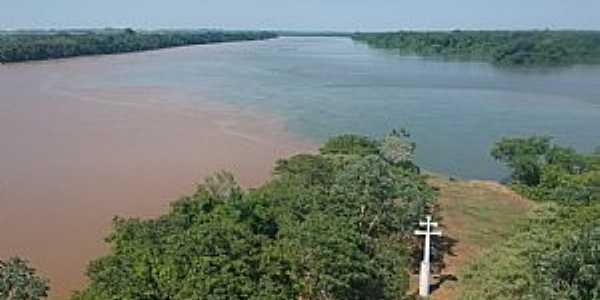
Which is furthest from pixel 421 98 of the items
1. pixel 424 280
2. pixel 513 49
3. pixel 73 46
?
pixel 73 46

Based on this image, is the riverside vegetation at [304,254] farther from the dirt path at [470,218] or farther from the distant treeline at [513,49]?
the distant treeline at [513,49]

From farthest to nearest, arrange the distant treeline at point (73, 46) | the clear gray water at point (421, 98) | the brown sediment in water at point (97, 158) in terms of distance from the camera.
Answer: the distant treeline at point (73, 46) < the clear gray water at point (421, 98) < the brown sediment in water at point (97, 158)

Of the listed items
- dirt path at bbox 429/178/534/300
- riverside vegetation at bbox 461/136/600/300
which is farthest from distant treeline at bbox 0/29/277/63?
riverside vegetation at bbox 461/136/600/300

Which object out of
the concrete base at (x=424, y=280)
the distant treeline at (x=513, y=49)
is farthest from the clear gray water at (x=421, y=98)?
the concrete base at (x=424, y=280)

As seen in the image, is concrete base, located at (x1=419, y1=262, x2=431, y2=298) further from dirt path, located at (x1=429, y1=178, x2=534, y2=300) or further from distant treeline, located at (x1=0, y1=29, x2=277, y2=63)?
distant treeline, located at (x1=0, y1=29, x2=277, y2=63)

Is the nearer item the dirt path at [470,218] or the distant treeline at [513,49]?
the dirt path at [470,218]

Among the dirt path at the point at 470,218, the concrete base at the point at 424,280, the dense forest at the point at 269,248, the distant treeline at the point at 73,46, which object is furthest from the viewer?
the distant treeline at the point at 73,46

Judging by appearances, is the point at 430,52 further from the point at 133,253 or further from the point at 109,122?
the point at 133,253
